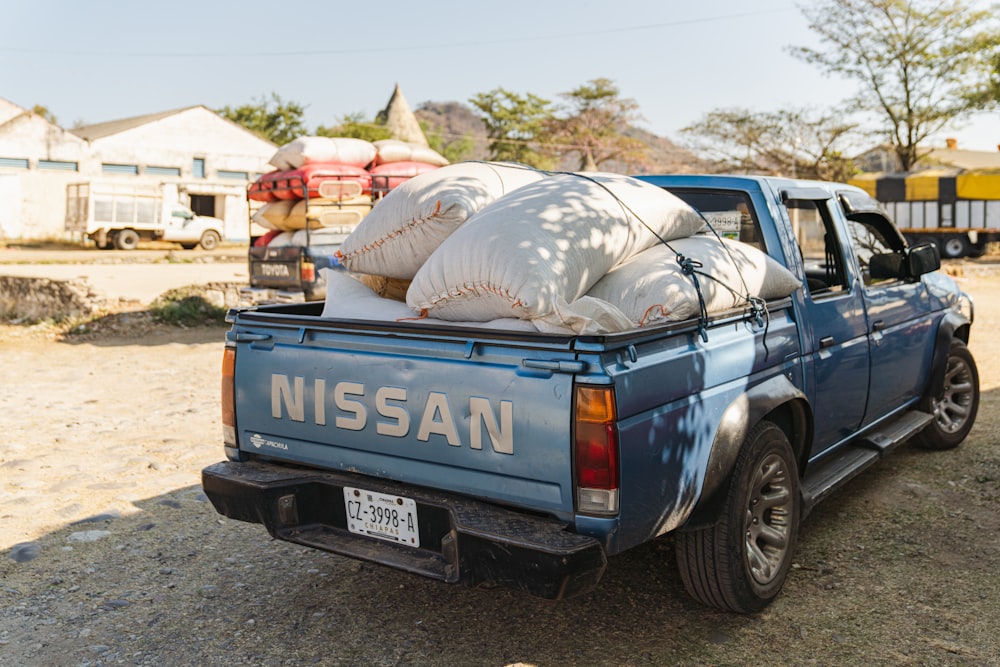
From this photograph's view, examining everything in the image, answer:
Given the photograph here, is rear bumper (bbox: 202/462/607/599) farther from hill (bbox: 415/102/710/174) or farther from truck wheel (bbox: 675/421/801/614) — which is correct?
hill (bbox: 415/102/710/174)

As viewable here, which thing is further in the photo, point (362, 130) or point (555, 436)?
point (362, 130)

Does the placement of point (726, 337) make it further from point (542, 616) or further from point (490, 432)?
point (542, 616)

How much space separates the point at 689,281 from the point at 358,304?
52.7 inches

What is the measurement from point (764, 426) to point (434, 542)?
1.34m

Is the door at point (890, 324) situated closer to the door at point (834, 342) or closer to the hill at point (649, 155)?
the door at point (834, 342)

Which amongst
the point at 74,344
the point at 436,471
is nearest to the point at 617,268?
the point at 436,471

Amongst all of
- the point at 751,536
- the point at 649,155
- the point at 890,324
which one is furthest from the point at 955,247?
the point at 649,155

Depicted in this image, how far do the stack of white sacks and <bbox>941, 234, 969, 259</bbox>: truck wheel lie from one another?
83.6 ft

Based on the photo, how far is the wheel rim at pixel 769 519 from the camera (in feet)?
11.1

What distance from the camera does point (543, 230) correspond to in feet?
9.96

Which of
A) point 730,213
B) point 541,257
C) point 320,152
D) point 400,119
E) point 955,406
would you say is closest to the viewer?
point 541,257

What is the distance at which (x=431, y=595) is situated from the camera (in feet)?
12.1

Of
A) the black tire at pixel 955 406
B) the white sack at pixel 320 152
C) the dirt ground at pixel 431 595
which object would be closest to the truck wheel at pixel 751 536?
the dirt ground at pixel 431 595

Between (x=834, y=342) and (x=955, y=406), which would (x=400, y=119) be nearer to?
(x=955, y=406)
